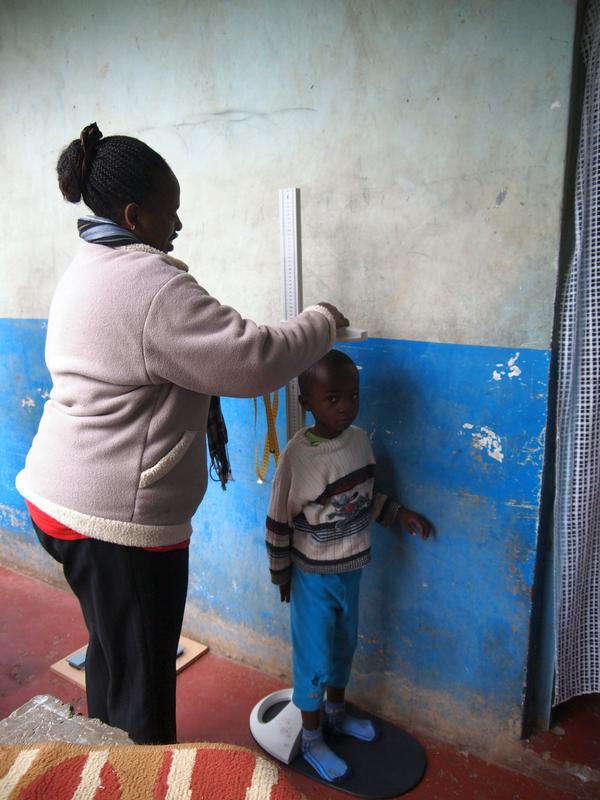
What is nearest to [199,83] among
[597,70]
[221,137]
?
[221,137]

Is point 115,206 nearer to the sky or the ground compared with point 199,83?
nearer to the ground

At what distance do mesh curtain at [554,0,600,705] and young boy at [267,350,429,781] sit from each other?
45 centimetres

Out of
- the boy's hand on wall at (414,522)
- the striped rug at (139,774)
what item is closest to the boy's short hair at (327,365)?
the boy's hand on wall at (414,522)

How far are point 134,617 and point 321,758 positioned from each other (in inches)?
39.3

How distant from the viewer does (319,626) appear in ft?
6.45

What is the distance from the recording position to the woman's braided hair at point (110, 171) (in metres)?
1.36

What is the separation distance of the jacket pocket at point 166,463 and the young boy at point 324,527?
531 millimetres

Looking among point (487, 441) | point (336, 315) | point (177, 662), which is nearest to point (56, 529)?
point (336, 315)

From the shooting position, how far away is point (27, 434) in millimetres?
3348

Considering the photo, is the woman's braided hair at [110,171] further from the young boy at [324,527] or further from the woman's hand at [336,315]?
the young boy at [324,527]

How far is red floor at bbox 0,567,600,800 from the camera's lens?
194cm

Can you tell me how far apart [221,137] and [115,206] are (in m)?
1.04

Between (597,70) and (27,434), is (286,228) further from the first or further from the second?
(27,434)

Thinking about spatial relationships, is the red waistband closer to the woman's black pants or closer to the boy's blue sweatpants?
the woman's black pants
